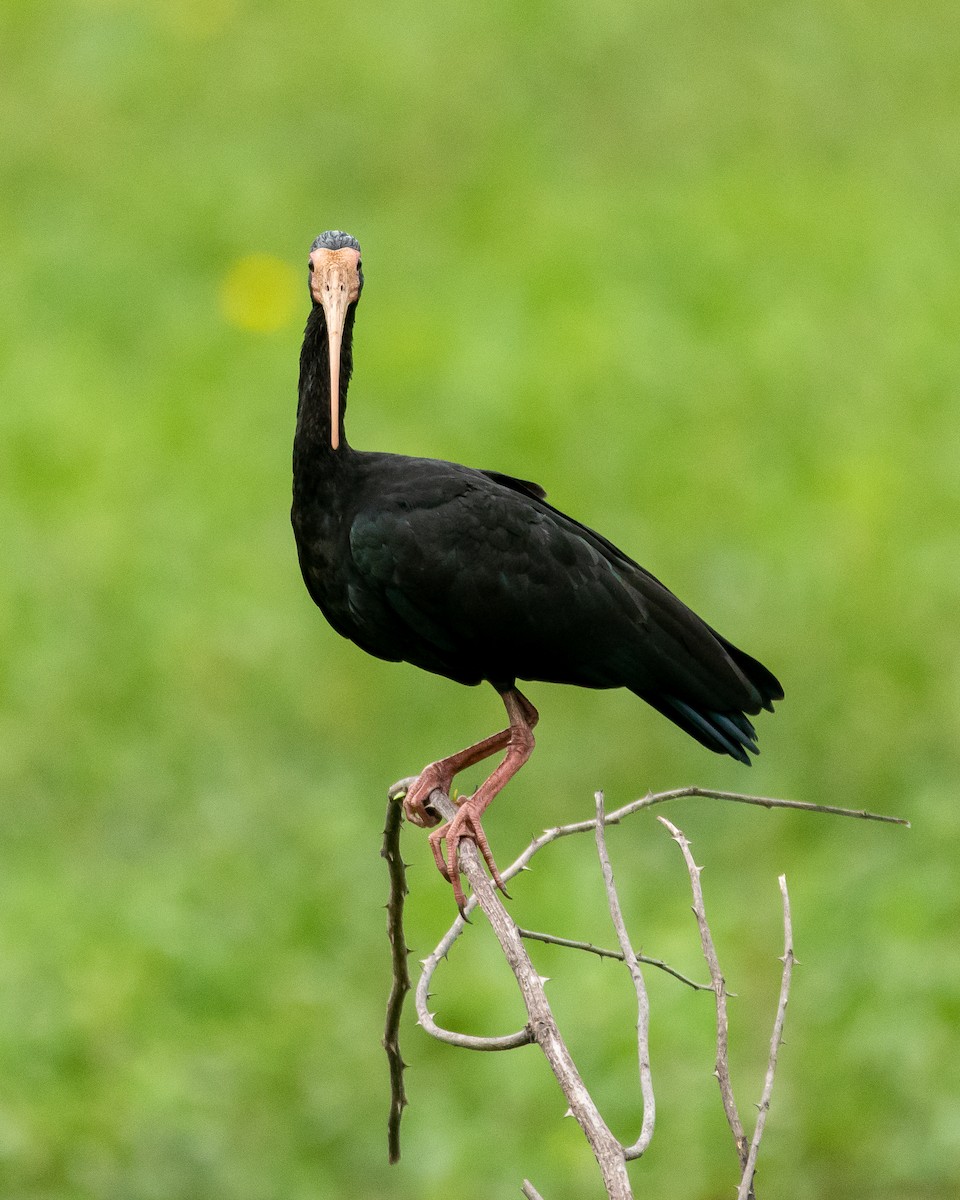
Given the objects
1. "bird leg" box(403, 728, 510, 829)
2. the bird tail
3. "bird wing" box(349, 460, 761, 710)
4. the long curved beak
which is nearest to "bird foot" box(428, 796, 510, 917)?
"bird leg" box(403, 728, 510, 829)

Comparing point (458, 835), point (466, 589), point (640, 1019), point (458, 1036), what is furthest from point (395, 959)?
point (466, 589)

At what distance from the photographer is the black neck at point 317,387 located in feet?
14.9

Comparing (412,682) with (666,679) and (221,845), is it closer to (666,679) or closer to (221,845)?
(221,845)

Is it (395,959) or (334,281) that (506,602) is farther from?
(395,959)

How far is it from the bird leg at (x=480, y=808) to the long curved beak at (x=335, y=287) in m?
0.84

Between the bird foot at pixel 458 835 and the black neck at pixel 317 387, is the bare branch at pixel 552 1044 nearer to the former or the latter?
the bird foot at pixel 458 835

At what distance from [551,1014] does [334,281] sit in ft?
5.62

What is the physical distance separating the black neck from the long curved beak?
0.55 feet

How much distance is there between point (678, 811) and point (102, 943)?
2.91 m

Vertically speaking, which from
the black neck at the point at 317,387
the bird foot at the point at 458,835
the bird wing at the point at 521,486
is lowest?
the bird foot at the point at 458,835

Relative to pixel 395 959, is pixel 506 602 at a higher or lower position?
higher

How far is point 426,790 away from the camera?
4.72 metres

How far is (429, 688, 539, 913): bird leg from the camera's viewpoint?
436cm

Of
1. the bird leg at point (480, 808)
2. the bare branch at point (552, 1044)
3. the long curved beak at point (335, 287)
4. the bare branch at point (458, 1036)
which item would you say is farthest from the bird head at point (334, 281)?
the bare branch at point (458, 1036)
